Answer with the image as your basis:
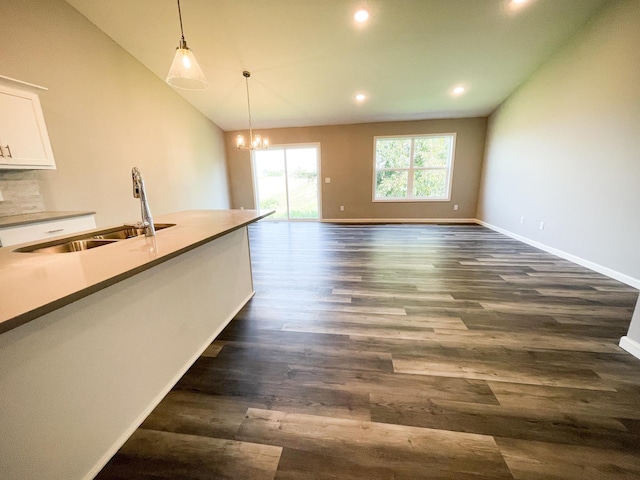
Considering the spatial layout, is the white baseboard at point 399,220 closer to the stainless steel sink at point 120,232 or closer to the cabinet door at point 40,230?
the cabinet door at point 40,230

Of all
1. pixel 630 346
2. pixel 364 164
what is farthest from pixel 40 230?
pixel 364 164

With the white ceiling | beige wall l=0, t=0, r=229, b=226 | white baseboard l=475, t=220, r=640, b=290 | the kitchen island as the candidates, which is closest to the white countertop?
the kitchen island

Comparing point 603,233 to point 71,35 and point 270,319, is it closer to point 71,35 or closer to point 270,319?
point 270,319

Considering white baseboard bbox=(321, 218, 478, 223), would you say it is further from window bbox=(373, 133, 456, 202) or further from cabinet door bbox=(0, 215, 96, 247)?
cabinet door bbox=(0, 215, 96, 247)

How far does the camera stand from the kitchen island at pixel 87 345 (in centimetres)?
76

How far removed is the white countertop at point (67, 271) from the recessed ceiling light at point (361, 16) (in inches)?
134

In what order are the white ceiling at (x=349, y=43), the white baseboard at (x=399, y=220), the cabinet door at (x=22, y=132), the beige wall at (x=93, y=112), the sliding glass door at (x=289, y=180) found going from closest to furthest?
the cabinet door at (x=22, y=132), the beige wall at (x=93, y=112), the white ceiling at (x=349, y=43), the white baseboard at (x=399, y=220), the sliding glass door at (x=289, y=180)

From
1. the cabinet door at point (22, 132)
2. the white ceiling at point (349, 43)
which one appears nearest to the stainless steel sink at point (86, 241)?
the cabinet door at point (22, 132)

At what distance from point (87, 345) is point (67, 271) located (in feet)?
1.16

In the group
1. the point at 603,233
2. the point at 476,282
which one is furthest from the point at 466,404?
the point at 603,233

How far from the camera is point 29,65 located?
272cm

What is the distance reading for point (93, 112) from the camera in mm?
3400

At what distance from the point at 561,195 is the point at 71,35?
6.91m

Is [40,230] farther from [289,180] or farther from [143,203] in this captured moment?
[289,180]
